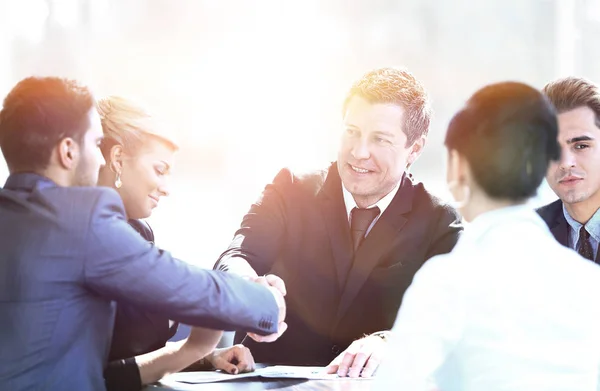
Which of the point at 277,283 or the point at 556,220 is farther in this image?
the point at 556,220

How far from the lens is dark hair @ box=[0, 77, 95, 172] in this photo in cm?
149

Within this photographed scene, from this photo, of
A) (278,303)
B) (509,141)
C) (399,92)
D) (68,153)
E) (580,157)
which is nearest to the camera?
(509,141)

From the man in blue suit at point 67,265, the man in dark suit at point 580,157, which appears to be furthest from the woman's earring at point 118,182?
the man in dark suit at point 580,157

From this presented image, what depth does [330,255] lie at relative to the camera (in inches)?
99.6

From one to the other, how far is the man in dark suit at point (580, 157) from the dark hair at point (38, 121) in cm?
156

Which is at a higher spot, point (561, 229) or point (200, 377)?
point (561, 229)

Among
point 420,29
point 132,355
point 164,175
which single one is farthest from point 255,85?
point 132,355

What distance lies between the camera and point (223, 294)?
1519mm

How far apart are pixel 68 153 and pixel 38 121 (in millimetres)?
88

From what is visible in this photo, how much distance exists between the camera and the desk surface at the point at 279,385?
169cm

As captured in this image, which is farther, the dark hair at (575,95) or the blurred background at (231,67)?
the blurred background at (231,67)

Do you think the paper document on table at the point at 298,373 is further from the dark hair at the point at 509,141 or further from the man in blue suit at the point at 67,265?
the dark hair at the point at 509,141

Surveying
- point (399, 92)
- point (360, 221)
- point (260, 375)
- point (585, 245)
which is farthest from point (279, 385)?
point (585, 245)

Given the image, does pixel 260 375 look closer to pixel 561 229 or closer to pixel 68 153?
pixel 68 153
